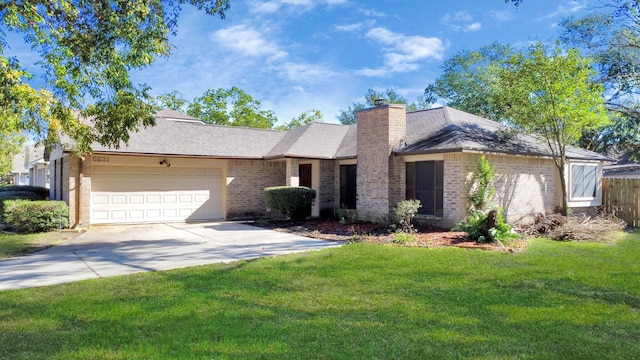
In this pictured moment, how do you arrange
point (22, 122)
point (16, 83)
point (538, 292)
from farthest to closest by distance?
point (22, 122) → point (16, 83) → point (538, 292)

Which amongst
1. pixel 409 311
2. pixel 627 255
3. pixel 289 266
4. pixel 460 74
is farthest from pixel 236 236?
pixel 460 74

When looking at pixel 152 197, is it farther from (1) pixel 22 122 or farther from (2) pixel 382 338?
(2) pixel 382 338

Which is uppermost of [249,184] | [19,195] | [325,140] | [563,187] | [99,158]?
[325,140]

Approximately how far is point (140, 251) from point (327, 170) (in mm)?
9675

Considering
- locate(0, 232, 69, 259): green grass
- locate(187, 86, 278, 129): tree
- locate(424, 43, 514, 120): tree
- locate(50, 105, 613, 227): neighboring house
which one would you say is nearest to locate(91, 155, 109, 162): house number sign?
locate(50, 105, 613, 227): neighboring house

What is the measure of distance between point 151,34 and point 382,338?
724 cm

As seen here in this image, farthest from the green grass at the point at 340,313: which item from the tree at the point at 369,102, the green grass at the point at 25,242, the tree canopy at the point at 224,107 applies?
the tree at the point at 369,102

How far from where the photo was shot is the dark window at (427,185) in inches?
563

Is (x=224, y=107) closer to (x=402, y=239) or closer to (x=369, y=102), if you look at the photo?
(x=369, y=102)

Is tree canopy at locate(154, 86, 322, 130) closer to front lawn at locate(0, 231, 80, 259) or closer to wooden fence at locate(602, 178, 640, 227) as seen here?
wooden fence at locate(602, 178, 640, 227)

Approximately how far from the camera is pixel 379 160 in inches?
608

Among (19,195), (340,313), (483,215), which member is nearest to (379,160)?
(483,215)

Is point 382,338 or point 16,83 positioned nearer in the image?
point 382,338

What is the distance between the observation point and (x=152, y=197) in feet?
58.6
